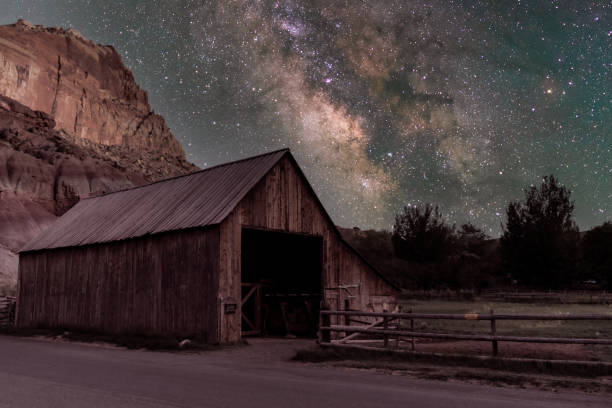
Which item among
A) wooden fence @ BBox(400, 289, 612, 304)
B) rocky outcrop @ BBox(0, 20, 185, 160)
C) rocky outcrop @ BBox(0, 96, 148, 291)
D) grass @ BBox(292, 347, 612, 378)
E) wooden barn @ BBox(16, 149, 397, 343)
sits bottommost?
wooden fence @ BBox(400, 289, 612, 304)

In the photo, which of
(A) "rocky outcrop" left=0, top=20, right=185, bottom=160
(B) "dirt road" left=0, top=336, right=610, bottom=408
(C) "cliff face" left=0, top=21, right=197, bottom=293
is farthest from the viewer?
(A) "rocky outcrop" left=0, top=20, right=185, bottom=160

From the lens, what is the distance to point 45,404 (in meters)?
7.50

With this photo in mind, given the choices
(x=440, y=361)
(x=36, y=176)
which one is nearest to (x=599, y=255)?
(x=440, y=361)

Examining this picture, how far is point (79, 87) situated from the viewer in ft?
474

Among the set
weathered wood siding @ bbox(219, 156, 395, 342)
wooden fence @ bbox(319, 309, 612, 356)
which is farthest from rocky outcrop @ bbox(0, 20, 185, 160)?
Answer: wooden fence @ bbox(319, 309, 612, 356)

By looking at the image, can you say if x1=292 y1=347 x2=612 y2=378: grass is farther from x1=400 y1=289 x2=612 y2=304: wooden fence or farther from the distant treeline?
the distant treeline

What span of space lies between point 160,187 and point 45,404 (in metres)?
19.3

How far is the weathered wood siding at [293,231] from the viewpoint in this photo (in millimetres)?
18453

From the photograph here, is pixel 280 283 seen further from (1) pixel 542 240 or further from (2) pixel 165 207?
(1) pixel 542 240

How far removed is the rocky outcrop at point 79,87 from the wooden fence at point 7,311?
103 metres

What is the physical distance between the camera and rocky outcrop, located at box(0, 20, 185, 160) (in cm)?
12719

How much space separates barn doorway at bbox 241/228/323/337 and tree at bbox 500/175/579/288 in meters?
51.6

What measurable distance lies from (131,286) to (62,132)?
98984mm

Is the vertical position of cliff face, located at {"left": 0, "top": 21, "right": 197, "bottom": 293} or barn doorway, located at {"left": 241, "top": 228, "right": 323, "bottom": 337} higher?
cliff face, located at {"left": 0, "top": 21, "right": 197, "bottom": 293}
